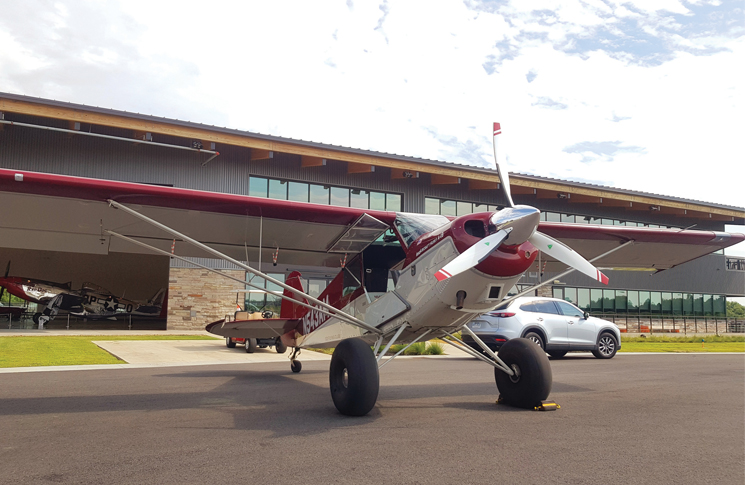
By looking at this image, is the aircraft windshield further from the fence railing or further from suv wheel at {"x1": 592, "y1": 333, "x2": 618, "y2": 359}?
the fence railing

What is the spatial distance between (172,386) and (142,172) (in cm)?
1589

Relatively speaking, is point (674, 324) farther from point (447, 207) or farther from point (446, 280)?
point (446, 280)

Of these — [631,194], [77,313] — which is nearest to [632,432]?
[631,194]

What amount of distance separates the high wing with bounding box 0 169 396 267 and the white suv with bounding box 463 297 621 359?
536cm

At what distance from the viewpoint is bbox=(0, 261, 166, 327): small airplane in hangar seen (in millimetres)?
31344

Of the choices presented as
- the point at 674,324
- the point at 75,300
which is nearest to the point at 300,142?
the point at 75,300

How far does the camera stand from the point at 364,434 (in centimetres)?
502

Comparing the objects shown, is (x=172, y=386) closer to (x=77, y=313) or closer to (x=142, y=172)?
(x=142, y=172)

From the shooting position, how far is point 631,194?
30.9 meters

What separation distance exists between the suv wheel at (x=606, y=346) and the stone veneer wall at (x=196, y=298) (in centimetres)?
1396

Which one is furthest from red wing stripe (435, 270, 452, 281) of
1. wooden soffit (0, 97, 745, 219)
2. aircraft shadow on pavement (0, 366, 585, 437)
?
wooden soffit (0, 97, 745, 219)

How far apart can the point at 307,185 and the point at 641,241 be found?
17501mm

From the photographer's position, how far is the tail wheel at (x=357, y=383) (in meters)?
5.82

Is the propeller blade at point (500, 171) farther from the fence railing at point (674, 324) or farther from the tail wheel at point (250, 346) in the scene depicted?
the fence railing at point (674, 324)
